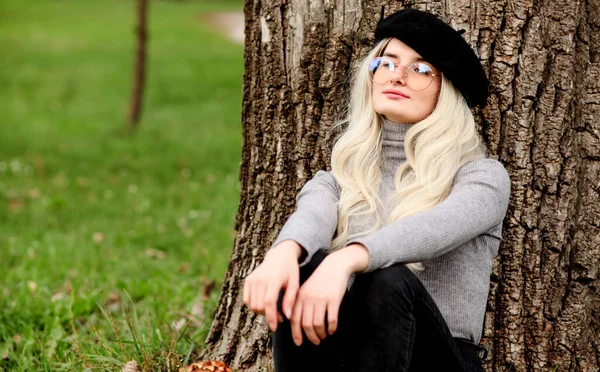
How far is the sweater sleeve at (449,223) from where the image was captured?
7.07 feet

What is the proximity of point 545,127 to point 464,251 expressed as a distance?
0.59 m

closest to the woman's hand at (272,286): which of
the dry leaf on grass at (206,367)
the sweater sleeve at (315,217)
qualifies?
the sweater sleeve at (315,217)

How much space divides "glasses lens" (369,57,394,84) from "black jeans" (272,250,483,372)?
0.71m

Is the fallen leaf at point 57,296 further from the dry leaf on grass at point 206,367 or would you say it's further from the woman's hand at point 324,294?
the woman's hand at point 324,294

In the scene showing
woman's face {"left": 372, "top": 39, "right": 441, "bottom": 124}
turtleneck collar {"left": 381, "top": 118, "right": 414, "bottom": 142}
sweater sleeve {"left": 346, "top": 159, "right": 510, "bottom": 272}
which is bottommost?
sweater sleeve {"left": 346, "top": 159, "right": 510, "bottom": 272}

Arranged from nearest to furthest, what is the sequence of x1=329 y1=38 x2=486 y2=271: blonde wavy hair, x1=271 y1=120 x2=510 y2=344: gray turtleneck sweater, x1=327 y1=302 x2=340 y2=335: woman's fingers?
1. x1=327 y1=302 x2=340 y2=335: woman's fingers
2. x1=271 y1=120 x2=510 y2=344: gray turtleneck sweater
3. x1=329 y1=38 x2=486 y2=271: blonde wavy hair

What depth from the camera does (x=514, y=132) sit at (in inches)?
106

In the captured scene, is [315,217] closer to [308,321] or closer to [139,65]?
[308,321]

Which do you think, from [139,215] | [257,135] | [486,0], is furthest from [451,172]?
[139,215]

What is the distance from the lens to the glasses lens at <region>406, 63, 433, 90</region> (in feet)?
8.39

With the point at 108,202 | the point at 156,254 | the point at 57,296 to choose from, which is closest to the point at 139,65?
the point at 108,202

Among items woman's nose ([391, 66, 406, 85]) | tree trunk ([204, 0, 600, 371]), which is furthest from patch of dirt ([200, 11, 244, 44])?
woman's nose ([391, 66, 406, 85])

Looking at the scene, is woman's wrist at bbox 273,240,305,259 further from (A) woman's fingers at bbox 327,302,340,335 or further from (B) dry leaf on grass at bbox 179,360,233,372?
(B) dry leaf on grass at bbox 179,360,233,372

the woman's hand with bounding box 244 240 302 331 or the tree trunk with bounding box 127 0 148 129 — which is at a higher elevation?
the woman's hand with bounding box 244 240 302 331
